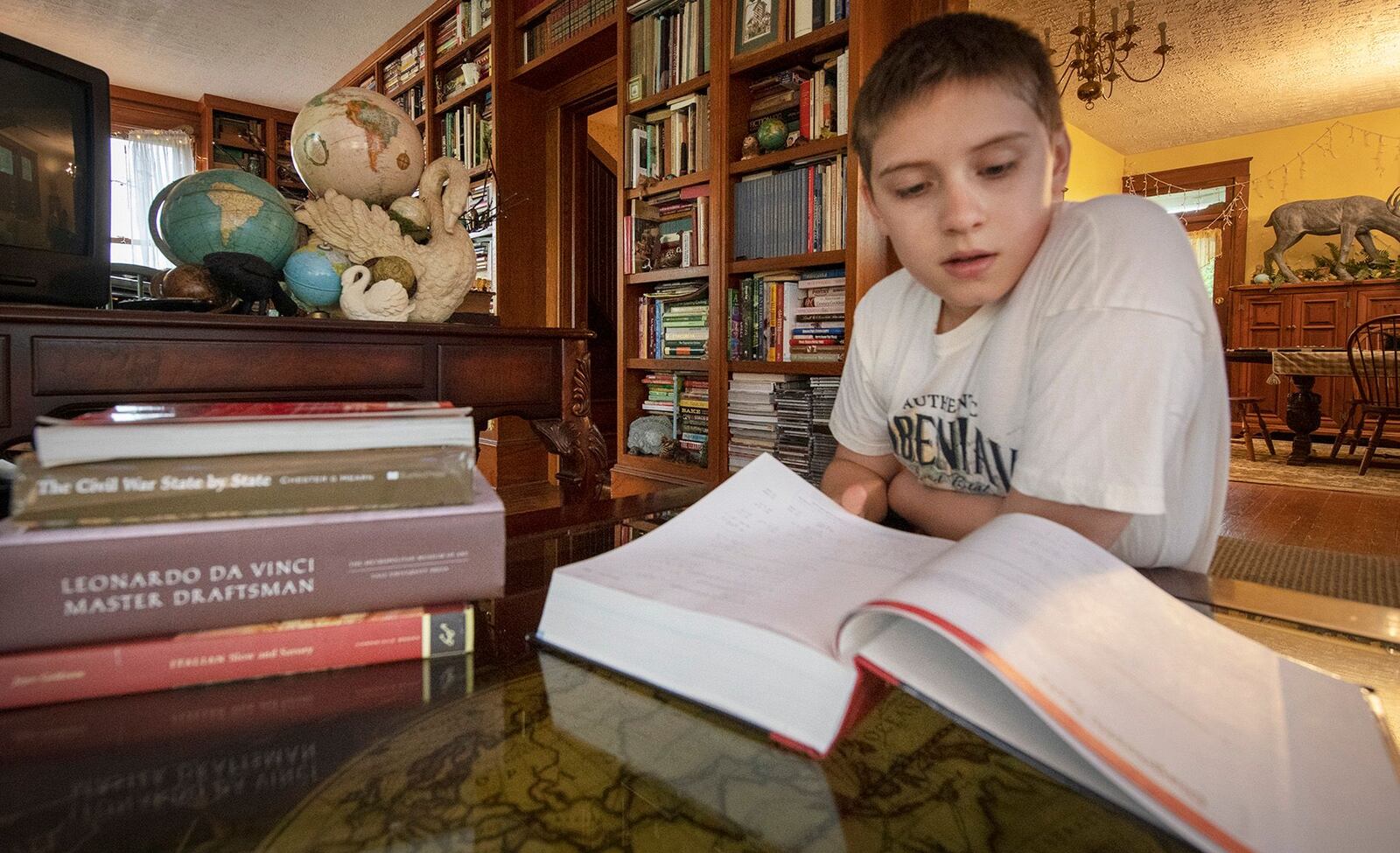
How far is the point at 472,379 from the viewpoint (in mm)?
1245

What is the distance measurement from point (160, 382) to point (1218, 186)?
8.14 m

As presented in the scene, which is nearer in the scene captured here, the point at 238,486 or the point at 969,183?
the point at 238,486

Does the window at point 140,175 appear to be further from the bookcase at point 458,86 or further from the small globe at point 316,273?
the small globe at point 316,273

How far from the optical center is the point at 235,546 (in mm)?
336

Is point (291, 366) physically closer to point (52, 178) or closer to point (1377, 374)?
point (52, 178)

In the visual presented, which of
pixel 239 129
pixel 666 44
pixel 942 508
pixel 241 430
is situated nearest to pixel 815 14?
pixel 666 44

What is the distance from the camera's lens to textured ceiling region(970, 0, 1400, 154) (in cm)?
410

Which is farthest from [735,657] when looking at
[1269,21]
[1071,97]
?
[1071,97]

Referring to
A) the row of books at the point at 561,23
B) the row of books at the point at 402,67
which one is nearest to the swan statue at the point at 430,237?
the row of books at the point at 561,23

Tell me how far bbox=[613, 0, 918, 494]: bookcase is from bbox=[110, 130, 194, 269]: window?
15.7 feet

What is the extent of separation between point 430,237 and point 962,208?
90cm

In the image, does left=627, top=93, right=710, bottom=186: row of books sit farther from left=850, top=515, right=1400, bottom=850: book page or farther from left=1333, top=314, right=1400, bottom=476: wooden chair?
left=1333, top=314, right=1400, bottom=476: wooden chair

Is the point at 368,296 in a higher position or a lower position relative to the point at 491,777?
higher

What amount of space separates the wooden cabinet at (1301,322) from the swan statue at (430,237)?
6380mm
